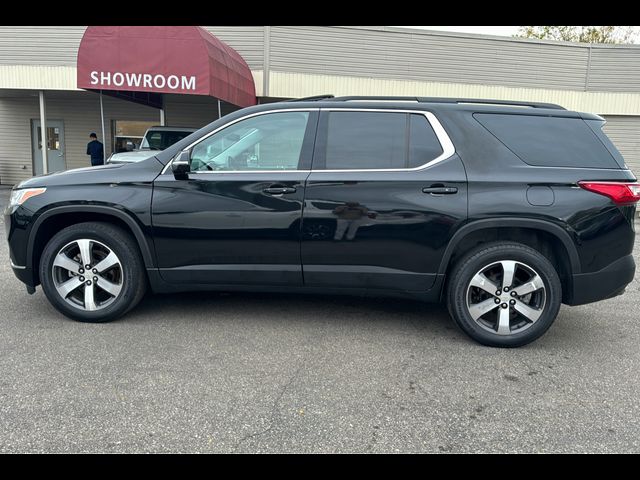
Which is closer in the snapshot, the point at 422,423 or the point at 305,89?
the point at 422,423

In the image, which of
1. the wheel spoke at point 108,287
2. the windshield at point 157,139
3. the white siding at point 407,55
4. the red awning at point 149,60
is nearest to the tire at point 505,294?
the wheel spoke at point 108,287

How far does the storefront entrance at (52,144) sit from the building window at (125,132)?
1868mm

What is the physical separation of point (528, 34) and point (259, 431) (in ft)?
102

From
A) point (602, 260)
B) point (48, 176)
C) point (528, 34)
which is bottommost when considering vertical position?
point (602, 260)

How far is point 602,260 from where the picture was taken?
A: 11.2 ft

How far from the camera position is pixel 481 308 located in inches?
137

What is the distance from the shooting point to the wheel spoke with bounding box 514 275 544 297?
11.2ft

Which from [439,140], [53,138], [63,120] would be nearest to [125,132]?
[63,120]

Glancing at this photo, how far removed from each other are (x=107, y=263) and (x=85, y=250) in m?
0.21

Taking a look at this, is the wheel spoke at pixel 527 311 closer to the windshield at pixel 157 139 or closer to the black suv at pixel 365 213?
the black suv at pixel 365 213

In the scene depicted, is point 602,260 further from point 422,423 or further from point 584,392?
point 422,423

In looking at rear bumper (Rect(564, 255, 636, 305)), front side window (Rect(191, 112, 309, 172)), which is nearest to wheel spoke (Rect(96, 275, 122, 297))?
front side window (Rect(191, 112, 309, 172))

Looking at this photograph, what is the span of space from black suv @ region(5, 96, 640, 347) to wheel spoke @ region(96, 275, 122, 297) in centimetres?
1
